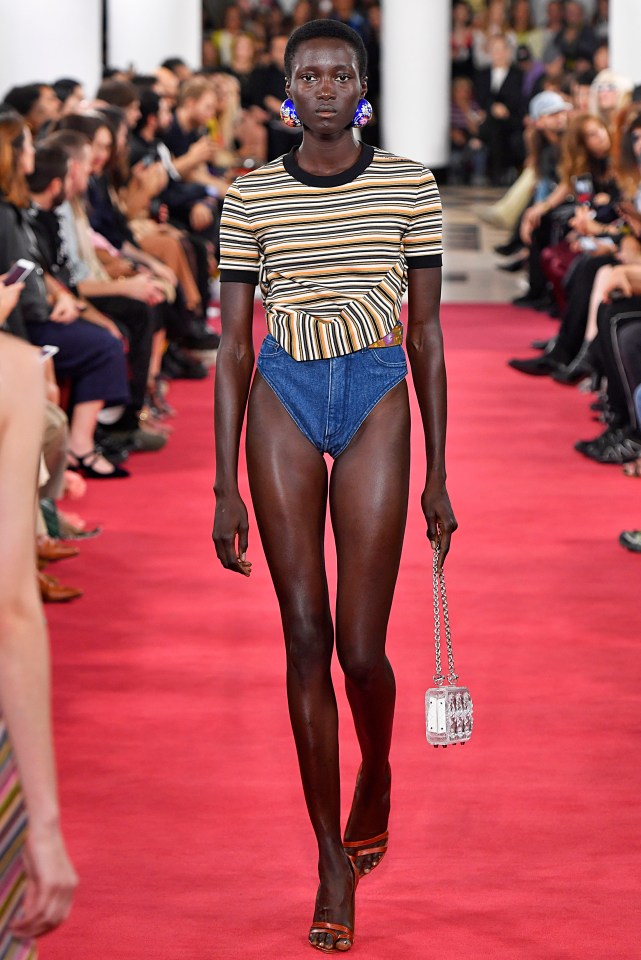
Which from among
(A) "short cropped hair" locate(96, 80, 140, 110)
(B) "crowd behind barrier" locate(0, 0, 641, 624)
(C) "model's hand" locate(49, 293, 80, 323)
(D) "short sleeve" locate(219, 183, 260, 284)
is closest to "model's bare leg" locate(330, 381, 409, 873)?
(D) "short sleeve" locate(219, 183, 260, 284)

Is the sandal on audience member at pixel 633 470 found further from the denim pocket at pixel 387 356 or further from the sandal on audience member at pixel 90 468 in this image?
the denim pocket at pixel 387 356

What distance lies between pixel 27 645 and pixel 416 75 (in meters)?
19.3

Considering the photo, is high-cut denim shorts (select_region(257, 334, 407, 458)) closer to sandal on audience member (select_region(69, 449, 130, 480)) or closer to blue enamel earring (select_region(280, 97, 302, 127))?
blue enamel earring (select_region(280, 97, 302, 127))

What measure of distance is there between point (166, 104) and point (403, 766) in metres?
7.37

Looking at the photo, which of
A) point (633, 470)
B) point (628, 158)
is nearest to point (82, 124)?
point (628, 158)

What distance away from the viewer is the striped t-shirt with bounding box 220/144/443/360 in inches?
115

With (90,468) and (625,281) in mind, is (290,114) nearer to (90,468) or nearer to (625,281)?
(90,468)

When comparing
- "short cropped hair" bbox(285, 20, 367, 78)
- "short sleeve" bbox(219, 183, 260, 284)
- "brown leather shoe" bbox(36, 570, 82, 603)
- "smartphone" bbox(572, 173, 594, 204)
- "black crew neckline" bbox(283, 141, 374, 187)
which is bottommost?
"brown leather shoe" bbox(36, 570, 82, 603)

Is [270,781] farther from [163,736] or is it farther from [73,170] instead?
[73,170]

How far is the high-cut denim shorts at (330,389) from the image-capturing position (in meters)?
2.94

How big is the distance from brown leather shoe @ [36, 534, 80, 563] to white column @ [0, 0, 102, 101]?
5039mm

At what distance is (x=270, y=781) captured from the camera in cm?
380

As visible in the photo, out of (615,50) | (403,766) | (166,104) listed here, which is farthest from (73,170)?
(615,50)

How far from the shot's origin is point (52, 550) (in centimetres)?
575
